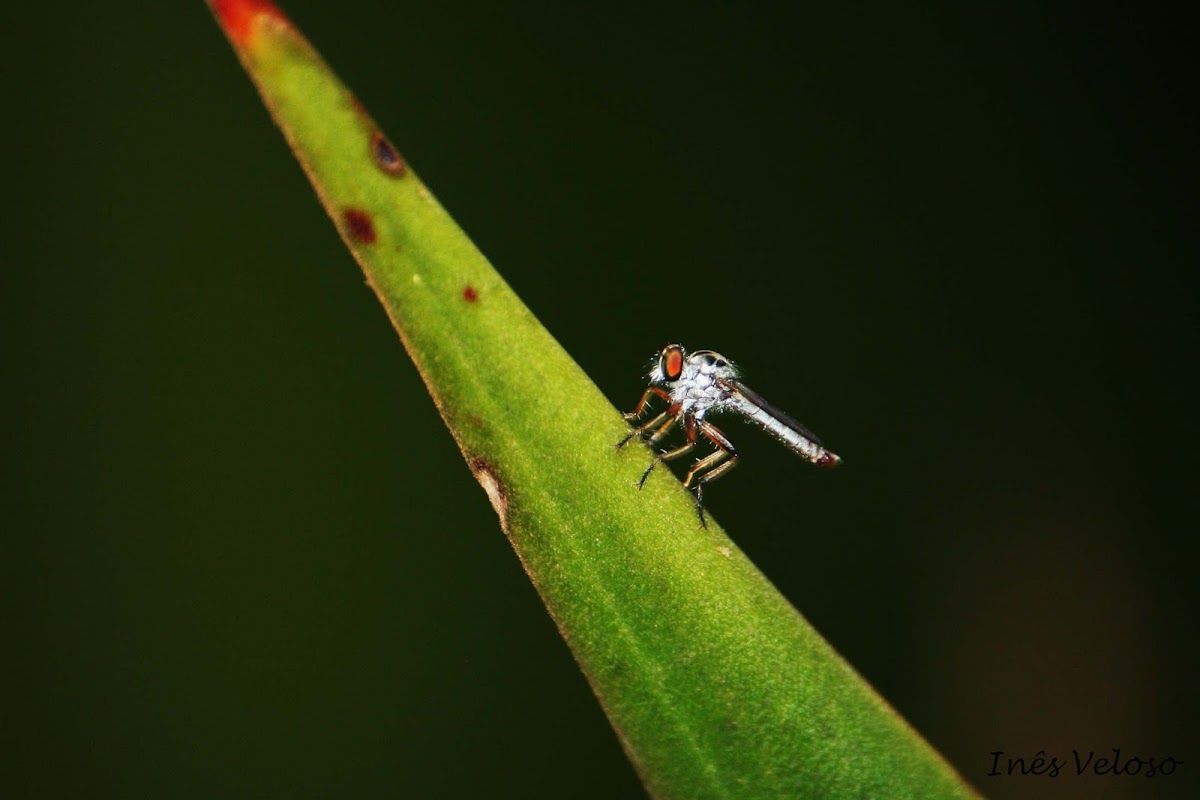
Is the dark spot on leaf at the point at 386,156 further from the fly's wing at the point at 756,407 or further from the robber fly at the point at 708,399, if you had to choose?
the fly's wing at the point at 756,407

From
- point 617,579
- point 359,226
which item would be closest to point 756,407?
point 617,579

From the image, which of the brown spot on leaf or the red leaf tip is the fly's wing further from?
the red leaf tip

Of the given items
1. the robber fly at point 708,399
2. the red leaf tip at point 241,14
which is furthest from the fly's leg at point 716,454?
the red leaf tip at point 241,14

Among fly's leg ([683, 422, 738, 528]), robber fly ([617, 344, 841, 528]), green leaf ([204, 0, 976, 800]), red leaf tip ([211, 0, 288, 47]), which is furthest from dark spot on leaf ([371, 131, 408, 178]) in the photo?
fly's leg ([683, 422, 738, 528])

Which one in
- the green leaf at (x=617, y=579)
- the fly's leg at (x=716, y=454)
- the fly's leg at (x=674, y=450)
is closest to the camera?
the green leaf at (x=617, y=579)

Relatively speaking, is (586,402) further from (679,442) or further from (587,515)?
(679,442)

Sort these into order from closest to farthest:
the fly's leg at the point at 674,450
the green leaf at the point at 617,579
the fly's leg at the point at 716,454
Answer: the green leaf at the point at 617,579 < the fly's leg at the point at 674,450 < the fly's leg at the point at 716,454

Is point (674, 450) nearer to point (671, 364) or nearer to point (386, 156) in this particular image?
point (671, 364)
